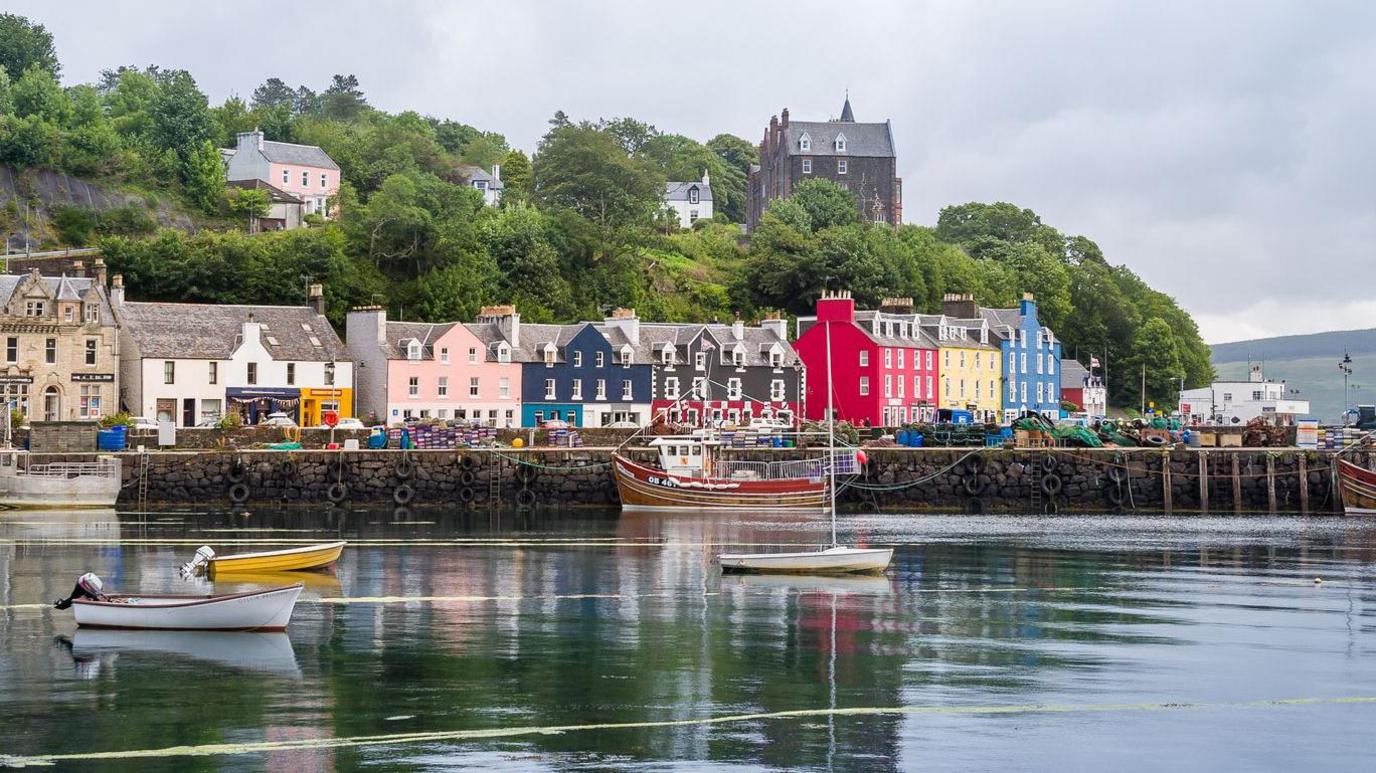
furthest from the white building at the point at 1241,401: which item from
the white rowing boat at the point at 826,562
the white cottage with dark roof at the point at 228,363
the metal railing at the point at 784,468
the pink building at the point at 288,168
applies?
the white rowing boat at the point at 826,562

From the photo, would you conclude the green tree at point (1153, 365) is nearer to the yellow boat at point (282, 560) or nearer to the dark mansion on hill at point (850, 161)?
the dark mansion on hill at point (850, 161)

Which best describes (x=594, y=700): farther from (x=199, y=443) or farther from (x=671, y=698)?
(x=199, y=443)

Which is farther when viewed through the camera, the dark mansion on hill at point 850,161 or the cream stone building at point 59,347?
the dark mansion on hill at point 850,161

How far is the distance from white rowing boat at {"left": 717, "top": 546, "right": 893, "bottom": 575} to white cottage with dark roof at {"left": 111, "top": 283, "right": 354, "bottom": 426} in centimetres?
4265

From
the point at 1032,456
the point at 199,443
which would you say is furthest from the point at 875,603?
the point at 199,443

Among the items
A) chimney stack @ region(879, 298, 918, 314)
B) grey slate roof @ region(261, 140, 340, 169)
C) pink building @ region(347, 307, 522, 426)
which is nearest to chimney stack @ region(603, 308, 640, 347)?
pink building @ region(347, 307, 522, 426)

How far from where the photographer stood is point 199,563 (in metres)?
40.3

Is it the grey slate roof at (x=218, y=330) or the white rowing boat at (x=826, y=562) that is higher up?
the grey slate roof at (x=218, y=330)

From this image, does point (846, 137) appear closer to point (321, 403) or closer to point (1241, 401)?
point (1241, 401)

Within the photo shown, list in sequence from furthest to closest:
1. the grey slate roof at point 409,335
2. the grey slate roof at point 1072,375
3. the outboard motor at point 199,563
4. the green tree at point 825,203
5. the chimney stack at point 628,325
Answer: the green tree at point 825,203 < the grey slate roof at point 1072,375 < the chimney stack at point 628,325 < the grey slate roof at point 409,335 < the outboard motor at point 199,563

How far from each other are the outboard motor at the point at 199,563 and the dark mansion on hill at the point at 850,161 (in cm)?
11668

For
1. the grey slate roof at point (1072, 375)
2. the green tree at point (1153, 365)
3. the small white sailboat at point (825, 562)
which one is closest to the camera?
the small white sailboat at point (825, 562)

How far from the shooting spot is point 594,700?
2597 cm

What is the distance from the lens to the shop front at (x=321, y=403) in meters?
85.0
